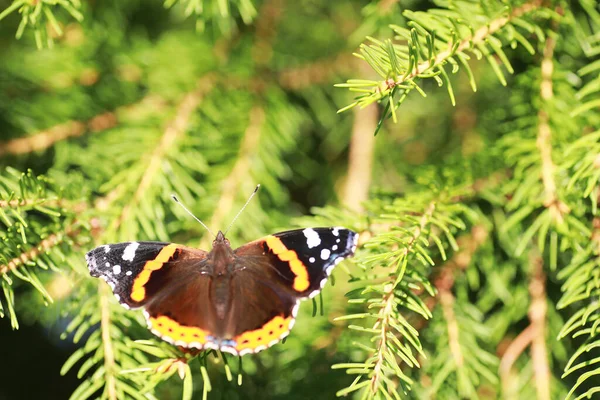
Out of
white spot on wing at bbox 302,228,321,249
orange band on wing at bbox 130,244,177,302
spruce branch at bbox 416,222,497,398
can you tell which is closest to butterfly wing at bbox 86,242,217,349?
orange band on wing at bbox 130,244,177,302

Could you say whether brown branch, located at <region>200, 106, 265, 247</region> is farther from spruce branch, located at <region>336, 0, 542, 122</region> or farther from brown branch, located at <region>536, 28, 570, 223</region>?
brown branch, located at <region>536, 28, 570, 223</region>

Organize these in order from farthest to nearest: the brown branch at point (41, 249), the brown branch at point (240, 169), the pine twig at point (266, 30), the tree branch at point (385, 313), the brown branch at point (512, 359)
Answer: the pine twig at point (266, 30) < the brown branch at point (240, 169) < the brown branch at point (512, 359) < the brown branch at point (41, 249) < the tree branch at point (385, 313)

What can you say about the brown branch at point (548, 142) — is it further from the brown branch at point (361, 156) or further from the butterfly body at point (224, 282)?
the brown branch at point (361, 156)

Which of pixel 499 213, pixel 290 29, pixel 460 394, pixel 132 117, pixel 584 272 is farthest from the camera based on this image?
pixel 290 29

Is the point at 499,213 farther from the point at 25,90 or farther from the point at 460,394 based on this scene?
the point at 25,90

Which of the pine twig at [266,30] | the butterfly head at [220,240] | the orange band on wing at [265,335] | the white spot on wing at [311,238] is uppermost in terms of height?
the pine twig at [266,30]

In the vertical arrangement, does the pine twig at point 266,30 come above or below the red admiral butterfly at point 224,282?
above

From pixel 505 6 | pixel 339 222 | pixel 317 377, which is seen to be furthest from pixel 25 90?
pixel 505 6

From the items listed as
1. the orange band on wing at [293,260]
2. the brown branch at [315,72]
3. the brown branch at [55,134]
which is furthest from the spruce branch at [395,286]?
the brown branch at [55,134]
